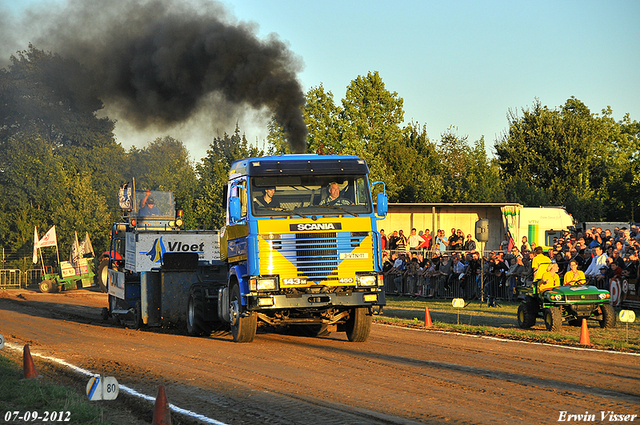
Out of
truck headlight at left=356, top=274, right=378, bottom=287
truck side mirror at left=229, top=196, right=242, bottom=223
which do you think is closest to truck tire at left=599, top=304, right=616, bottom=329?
truck headlight at left=356, top=274, right=378, bottom=287

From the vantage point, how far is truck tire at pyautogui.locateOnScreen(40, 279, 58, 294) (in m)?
37.3

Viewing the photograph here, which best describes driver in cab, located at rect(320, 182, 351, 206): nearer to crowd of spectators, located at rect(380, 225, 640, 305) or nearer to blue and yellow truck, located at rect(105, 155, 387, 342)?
blue and yellow truck, located at rect(105, 155, 387, 342)

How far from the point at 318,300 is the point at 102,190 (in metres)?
51.2

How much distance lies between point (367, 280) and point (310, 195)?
180 centimetres

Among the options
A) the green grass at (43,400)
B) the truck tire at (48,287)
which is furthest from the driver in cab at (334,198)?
the truck tire at (48,287)

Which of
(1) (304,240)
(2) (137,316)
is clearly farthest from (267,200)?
(2) (137,316)

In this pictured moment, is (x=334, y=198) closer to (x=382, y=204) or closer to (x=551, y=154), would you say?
(x=382, y=204)

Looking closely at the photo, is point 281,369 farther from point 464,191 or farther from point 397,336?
point 464,191

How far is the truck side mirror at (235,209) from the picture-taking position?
13.6m

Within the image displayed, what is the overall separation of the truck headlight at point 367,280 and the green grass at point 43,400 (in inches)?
211

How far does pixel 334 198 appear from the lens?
1334cm

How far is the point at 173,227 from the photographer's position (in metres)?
25.1

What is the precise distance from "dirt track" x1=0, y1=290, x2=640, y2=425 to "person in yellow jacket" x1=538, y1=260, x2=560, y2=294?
2068 millimetres

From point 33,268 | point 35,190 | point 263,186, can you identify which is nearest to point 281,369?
point 263,186
